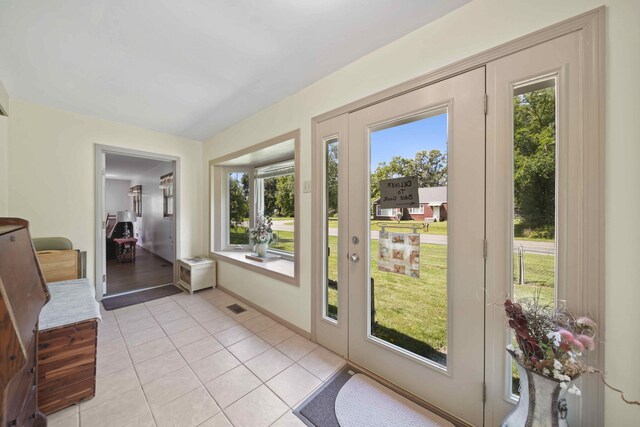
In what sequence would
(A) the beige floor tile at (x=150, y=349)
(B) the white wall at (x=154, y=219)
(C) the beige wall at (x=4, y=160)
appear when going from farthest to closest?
(B) the white wall at (x=154, y=219) → (C) the beige wall at (x=4, y=160) → (A) the beige floor tile at (x=150, y=349)

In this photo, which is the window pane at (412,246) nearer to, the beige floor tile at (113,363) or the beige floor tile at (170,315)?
the beige floor tile at (113,363)

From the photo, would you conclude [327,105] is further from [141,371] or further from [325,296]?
[141,371]

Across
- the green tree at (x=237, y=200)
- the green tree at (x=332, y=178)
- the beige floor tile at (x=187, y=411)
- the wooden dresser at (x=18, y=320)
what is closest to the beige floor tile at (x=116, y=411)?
the beige floor tile at (x=187, y=411)

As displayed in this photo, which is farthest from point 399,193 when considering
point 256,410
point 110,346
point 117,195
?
point 117,195

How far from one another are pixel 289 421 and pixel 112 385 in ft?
4.48

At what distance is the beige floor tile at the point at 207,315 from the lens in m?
2.68

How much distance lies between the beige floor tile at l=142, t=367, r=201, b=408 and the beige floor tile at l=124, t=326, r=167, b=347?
2.28 feet

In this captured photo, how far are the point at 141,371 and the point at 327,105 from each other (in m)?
2.73

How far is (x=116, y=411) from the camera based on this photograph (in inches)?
57.7

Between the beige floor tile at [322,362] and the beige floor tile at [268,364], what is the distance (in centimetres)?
14

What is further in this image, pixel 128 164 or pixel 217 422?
Result: pixel 128 164

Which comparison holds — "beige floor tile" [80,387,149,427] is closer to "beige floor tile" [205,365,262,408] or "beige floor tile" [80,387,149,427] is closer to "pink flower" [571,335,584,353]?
"beige floor tile" [205,365,262,408]

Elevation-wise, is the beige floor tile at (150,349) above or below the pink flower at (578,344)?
below

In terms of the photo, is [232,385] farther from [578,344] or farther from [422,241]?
[578,344]
